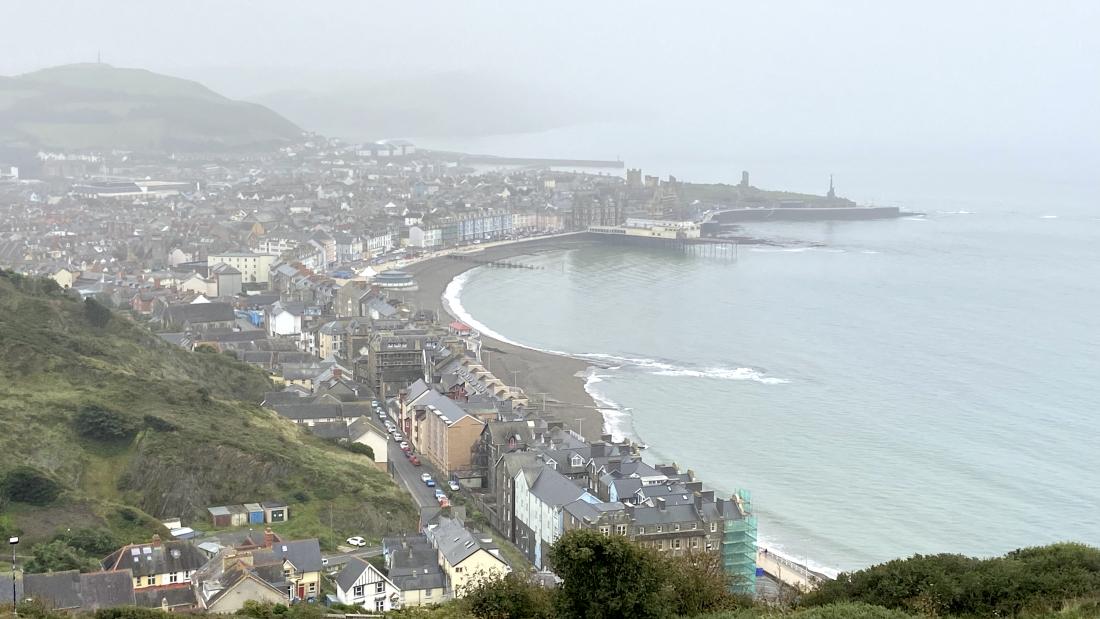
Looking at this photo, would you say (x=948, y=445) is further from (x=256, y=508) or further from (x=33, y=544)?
(x=33, y=544)

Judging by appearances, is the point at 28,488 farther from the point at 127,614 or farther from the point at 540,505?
the point at 540,505

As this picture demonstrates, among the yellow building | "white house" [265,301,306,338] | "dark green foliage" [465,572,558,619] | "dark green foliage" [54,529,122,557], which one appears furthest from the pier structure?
"dark green foliage" [465,572,558,619]

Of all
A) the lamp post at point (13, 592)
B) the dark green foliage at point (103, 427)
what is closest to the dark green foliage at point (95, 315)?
the dark green foliage at point (103, 427)

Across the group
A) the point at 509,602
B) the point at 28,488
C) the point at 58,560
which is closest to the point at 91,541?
the point at 58,560

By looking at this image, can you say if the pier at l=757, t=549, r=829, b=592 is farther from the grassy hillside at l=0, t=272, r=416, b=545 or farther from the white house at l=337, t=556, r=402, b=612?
the white house at l=337, t=556, r=402, b=612

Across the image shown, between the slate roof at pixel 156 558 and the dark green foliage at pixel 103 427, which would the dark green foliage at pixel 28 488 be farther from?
the dark green foliage at pixel 103 427

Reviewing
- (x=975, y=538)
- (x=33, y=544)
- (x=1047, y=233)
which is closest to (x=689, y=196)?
(x=1047, y=233)
